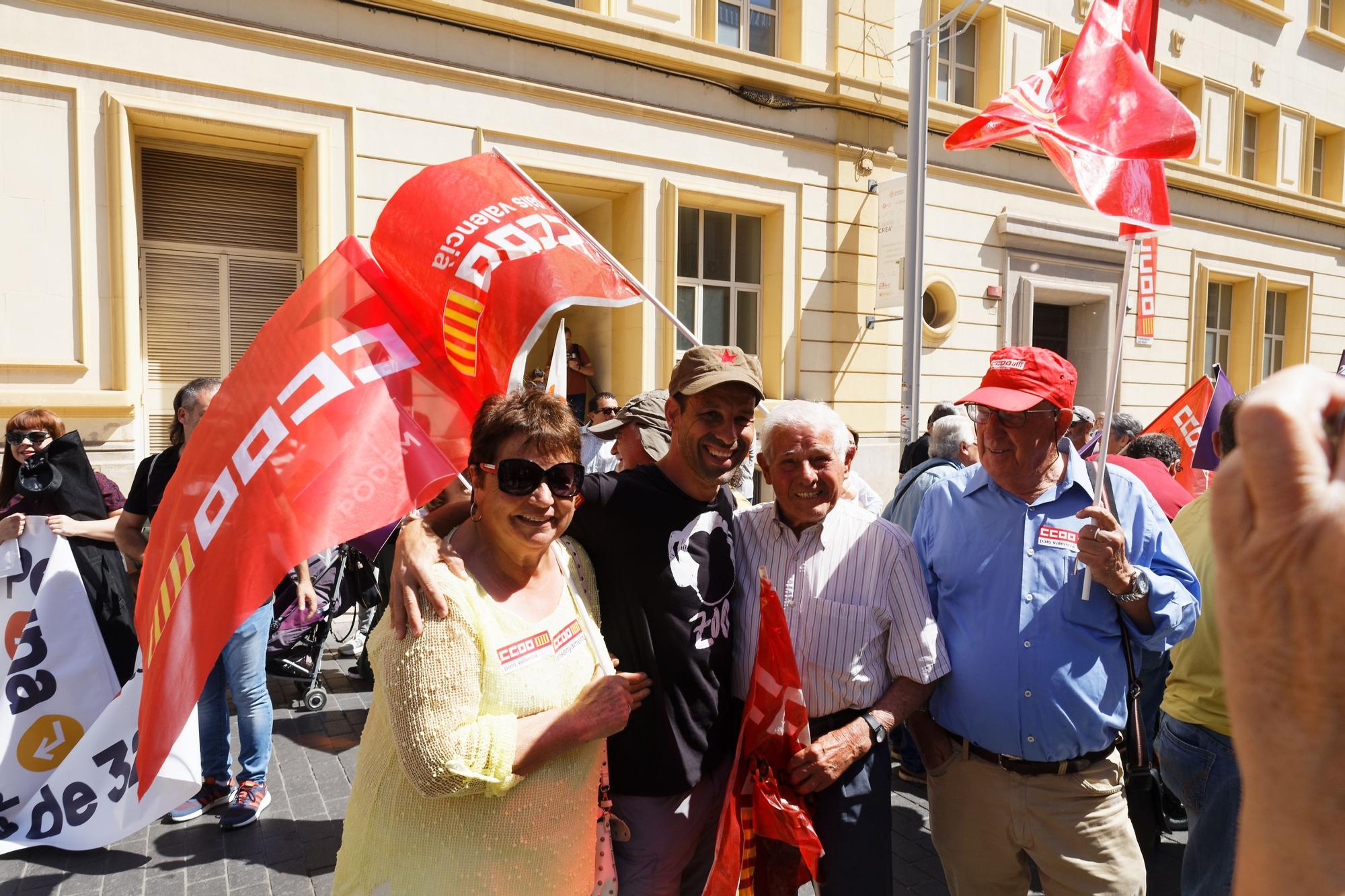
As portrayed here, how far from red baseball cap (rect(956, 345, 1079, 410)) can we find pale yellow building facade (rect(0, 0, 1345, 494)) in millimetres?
7779

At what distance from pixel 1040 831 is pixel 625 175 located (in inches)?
361

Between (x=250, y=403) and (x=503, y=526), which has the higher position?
(x=250, y=403)

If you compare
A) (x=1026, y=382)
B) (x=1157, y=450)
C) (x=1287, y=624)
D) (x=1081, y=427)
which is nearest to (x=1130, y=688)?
(x=1026, y=382)

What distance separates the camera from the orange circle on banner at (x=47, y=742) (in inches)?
158

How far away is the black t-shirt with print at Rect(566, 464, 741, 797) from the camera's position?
225 centimetres

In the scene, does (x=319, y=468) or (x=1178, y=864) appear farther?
(x=1178, y=864)

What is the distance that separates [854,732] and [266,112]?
28.2 ft

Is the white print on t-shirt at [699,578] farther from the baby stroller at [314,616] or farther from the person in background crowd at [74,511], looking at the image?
the baby stroller at [314,616]

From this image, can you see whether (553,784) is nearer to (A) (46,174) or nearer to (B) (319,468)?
(B) (319,468)

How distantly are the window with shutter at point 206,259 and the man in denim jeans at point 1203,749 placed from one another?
9.14 metres

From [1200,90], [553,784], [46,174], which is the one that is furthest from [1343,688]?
[1200,90]

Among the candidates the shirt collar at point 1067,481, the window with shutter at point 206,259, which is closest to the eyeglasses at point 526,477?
the shirt collar at point 1067,481

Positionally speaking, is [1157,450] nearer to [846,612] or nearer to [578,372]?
[846,612]

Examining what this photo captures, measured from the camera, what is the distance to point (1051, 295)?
1435 cm
